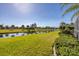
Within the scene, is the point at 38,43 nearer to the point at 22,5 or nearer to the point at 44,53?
the point at 44,53

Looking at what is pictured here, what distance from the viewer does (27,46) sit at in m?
1.89

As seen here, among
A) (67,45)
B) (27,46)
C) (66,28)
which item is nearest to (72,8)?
(66,28)

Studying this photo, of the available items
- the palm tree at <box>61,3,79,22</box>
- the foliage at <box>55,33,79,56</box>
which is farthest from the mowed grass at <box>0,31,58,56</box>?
the palm tree at <box>61,3,79,22</box>

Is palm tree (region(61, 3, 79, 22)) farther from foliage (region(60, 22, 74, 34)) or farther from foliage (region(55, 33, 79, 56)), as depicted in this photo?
foliage (region(55, 33, 79, 56))

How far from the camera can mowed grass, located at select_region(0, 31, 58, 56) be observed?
188cm

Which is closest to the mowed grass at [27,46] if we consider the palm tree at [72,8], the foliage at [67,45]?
the foliage at [67,45]

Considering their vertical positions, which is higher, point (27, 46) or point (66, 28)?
point (66, 28)

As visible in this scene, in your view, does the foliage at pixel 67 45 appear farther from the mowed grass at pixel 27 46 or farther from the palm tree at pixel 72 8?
the palm tree at pixel 72 8

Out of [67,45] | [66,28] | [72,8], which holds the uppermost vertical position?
[72,8]

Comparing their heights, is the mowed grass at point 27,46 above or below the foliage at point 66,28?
below

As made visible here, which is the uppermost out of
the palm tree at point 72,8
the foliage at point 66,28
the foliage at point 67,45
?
the palm tree at point 72,8

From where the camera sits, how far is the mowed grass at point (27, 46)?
1875 millimetres

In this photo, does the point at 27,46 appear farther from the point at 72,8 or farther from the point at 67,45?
the point at 72,8

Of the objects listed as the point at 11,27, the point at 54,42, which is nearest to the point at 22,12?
the point at 11,27
